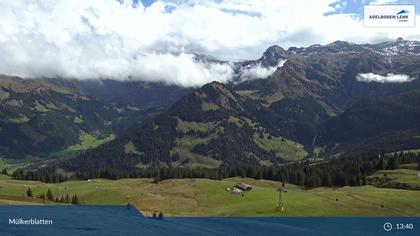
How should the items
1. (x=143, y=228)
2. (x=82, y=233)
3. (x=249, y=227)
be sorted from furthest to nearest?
(x=249, y=227)
(x=143, y=228)
(x=82, y=233)

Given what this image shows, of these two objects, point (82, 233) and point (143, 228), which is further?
point (143, 228)

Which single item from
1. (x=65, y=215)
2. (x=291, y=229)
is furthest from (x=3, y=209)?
(x=291, y=229)

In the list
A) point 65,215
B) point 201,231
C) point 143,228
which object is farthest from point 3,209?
point 201,231

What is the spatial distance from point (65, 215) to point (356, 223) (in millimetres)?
92929

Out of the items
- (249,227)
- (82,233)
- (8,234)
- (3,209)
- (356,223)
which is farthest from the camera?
(356,223)

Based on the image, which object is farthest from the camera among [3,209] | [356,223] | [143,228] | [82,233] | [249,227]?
[356,223]

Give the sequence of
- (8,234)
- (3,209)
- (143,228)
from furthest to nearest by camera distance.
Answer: (3,209), (143,228), (8,234)

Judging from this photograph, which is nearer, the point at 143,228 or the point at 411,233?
the point at 143,228

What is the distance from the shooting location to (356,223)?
185m

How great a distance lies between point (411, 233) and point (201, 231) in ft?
179

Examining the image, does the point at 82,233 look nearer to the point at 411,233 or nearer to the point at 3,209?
the point at 3,209

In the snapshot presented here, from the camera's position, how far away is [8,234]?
97.9 meters

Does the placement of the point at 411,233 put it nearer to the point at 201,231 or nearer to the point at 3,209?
the point at 201,231

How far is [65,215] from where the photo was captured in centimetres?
13712
